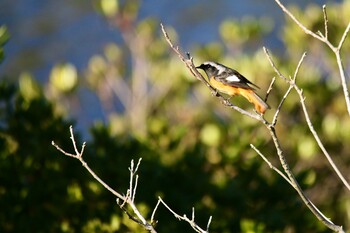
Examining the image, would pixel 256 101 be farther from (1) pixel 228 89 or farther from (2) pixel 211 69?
(2) pixel 211 69

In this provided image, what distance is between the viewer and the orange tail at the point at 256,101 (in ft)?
13.0

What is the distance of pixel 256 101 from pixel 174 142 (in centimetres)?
423

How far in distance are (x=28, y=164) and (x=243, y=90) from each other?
3150mm

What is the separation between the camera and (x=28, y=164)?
22.9 ft

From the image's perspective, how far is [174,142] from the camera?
829cm

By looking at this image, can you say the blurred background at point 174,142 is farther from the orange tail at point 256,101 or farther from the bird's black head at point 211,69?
the orange tail at point 256,101

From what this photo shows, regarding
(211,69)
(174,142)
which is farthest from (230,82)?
(174,142)

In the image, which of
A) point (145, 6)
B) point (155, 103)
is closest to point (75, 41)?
point (145, 6)

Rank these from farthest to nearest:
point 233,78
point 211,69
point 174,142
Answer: point 174,142 < point 211,69 < point 233,78

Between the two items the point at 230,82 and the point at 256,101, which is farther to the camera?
the point at 230,82

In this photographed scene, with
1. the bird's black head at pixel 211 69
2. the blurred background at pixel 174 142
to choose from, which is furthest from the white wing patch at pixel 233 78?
the blurred background at pixel 174 142

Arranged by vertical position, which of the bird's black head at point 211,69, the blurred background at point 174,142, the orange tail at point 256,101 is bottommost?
the blurred background at point 174,142

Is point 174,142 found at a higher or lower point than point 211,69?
lower

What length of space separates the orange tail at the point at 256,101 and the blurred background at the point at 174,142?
151 cm
